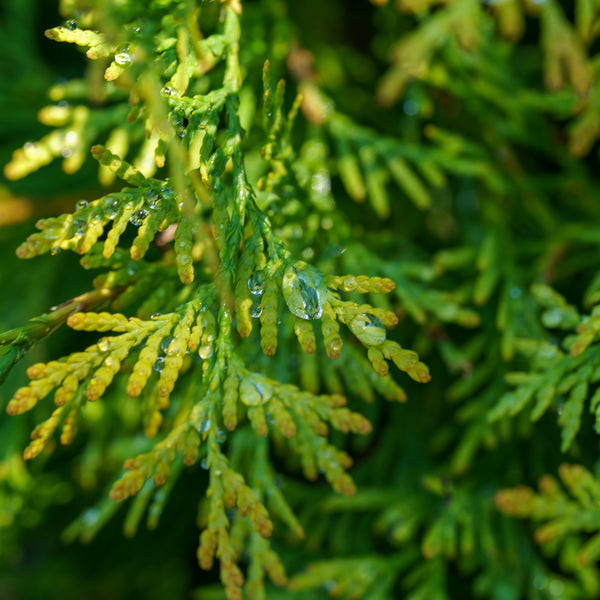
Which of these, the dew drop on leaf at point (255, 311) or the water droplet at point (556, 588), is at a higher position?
the dew drop on leaf at point (255, 311)

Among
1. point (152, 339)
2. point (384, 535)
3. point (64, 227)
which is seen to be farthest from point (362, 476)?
point (64, 227)

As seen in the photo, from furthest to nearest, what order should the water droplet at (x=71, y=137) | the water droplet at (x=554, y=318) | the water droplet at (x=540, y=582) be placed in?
the water droplet at (x=540, y=582)
the water droplet at (x=71, y=137)
the water droplet at (x=554, y=318)

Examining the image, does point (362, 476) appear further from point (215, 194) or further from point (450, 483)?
point (215, 194)

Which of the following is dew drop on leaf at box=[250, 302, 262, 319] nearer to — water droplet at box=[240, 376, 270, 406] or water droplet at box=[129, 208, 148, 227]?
water droplet at box=[240, 376, 270, 406]

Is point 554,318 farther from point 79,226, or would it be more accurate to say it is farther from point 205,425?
point 79,226

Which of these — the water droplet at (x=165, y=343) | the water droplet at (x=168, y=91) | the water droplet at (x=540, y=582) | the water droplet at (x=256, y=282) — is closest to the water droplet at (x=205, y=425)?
the water droplet at (x=165, y=343)

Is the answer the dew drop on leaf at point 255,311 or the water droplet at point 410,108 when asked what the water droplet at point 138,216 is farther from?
the water droplet at point 410,108

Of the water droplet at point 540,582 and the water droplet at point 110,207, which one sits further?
the water droplet at point 540,582
